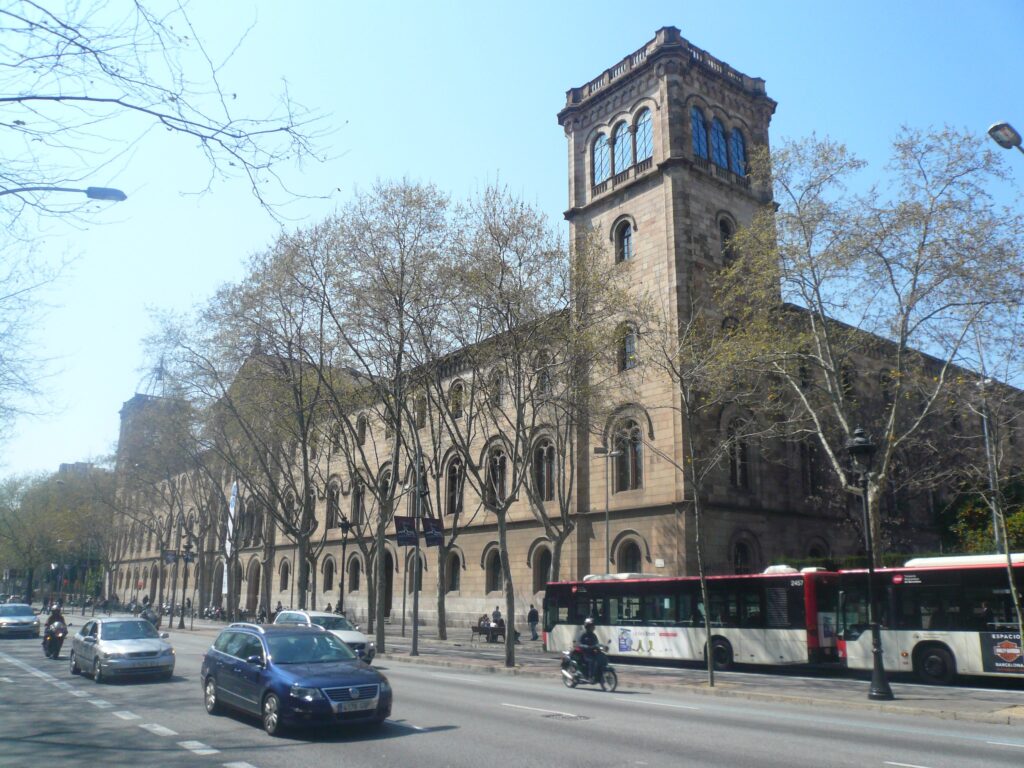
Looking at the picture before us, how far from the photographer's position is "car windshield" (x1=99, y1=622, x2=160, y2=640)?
1695cm

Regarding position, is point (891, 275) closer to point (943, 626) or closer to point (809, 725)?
point (943, 626)

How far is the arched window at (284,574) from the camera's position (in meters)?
58.0

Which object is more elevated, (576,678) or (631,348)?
(631,348)

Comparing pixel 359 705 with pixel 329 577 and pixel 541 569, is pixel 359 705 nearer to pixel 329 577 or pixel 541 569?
pixel 541 569

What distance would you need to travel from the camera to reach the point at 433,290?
2486 cm

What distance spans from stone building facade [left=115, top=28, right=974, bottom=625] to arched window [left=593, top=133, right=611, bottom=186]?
66mm

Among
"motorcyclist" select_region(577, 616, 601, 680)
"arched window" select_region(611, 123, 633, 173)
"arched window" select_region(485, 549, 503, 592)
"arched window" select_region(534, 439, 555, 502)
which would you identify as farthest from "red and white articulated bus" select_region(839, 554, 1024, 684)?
"arched window" select_region(611, 123, 633, 173)

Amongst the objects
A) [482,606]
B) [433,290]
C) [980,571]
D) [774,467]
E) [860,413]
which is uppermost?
[433,290]

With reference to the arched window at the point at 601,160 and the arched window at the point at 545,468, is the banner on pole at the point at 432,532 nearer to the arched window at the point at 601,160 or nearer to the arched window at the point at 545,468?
the arched window at the point at 545,468

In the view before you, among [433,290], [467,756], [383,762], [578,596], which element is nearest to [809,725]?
[467,756]

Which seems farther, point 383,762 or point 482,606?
point 482,606

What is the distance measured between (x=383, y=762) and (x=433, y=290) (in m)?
18.0

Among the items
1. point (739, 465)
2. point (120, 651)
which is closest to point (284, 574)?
point (739, 465)

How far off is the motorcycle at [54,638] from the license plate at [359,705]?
16.5 meters
